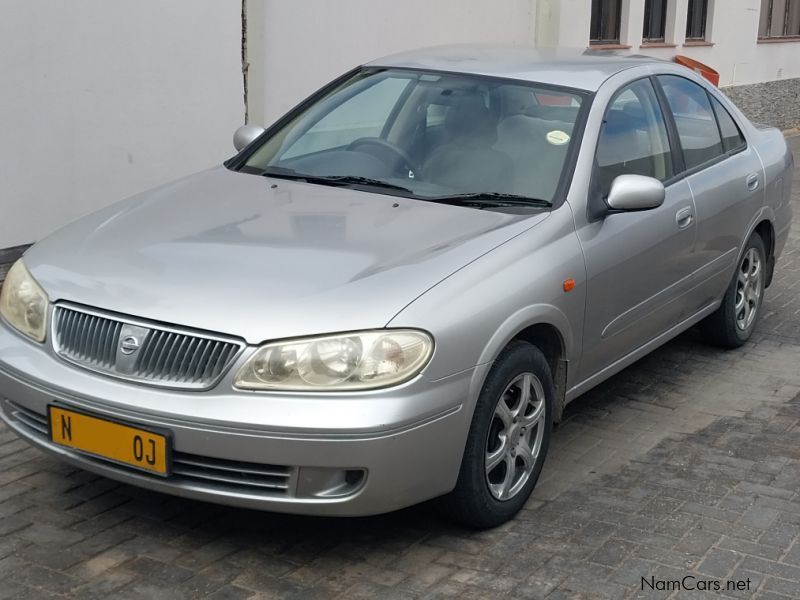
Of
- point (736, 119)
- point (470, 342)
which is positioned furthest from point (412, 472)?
point (736, 119)

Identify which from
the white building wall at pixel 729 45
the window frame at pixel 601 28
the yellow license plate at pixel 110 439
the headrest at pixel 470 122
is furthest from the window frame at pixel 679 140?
the white building wall at pixel 729 45

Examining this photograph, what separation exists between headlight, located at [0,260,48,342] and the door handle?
2.80 meters

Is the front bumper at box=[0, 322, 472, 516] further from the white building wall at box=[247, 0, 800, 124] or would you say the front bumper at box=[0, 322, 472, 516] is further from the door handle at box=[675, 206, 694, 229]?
the white building wall at box=[247, 0, 800, 124]

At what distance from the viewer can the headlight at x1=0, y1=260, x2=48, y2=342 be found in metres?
4.08

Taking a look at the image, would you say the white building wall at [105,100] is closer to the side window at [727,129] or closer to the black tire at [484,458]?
the side window at [727,129]

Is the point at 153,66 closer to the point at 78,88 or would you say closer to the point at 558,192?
the point at 78,88

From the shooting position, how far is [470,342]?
390 cm

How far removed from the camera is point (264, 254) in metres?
4.12

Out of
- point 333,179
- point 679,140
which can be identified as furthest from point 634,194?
point 333,179

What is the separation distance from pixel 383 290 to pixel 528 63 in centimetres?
202

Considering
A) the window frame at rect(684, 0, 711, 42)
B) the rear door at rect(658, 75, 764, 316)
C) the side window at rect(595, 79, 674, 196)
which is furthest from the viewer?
the window frame at rect(684, 0, 711, 42)

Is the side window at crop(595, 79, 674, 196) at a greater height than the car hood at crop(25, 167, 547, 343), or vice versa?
the side window at crop(595, 79, 674, 196)

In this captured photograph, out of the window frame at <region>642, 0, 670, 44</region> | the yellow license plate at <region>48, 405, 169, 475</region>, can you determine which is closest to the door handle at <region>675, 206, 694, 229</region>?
the yellow license plate at <region>48, 405, 169, 475</region>

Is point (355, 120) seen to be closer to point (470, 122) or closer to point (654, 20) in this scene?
point (470, 122)
